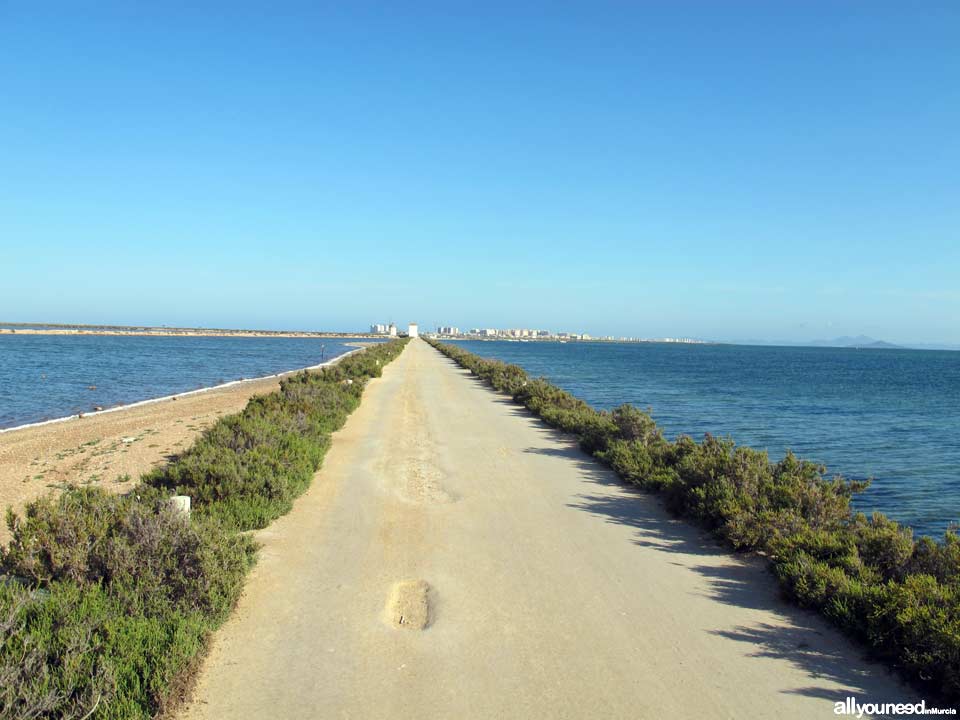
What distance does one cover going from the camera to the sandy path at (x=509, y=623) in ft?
13.5

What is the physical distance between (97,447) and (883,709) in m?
14.7

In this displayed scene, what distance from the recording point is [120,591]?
448cm

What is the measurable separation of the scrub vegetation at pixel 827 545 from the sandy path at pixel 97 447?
8.61m

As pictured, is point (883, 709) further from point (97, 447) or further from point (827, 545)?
point (97, 447)

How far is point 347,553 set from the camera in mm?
6754

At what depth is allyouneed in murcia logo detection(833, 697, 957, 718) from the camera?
4.07 metres

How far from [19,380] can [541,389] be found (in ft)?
90.9

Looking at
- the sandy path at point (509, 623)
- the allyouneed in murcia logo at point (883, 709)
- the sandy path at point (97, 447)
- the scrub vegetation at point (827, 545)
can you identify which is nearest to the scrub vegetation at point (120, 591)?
the sandy path at point (509, 623)

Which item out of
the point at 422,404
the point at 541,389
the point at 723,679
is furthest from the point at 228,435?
the point at 541,389

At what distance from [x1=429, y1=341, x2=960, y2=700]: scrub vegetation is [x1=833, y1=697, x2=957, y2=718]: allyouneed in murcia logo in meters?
0.19

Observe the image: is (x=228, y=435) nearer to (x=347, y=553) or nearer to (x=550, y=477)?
(x=347, y=553)

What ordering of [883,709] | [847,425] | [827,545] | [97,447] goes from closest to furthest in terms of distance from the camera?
[883,709]
[827,545]
[97,447]
[847,425]

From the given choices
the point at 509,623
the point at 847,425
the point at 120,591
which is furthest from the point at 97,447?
the point at 847,425

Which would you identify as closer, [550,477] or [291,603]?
[291,603]
